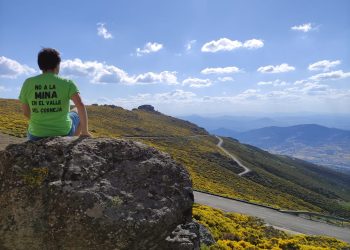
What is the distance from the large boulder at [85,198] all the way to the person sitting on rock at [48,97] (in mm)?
472

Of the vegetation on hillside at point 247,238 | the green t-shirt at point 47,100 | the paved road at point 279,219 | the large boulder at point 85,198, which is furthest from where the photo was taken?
the paved road at point 279,219

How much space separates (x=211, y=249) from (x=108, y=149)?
7141mm

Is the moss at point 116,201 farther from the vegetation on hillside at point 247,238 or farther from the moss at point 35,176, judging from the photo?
the vegetation on hillside at point 247,238

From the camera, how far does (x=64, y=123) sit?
8867 mm

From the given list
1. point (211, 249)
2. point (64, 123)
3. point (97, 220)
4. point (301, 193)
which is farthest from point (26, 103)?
point (301, 193)

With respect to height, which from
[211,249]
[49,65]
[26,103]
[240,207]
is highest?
[49,65]

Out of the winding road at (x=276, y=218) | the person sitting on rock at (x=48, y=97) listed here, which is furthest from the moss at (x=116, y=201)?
the winding road at (x=276, y=218)

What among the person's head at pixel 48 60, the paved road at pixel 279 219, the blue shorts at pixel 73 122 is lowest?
the paved road at pixel 279 219

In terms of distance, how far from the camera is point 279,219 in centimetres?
3625

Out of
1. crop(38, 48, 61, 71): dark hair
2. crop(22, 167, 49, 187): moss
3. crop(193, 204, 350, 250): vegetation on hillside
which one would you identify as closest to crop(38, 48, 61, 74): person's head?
crop(38, 48, 61, 71): dark hair

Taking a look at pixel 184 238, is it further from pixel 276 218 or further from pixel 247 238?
pixel 276 218

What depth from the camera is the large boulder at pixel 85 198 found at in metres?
7.52

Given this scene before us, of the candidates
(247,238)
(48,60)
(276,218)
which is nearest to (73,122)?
(48,60)

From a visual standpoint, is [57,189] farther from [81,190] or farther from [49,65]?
[49,65]
